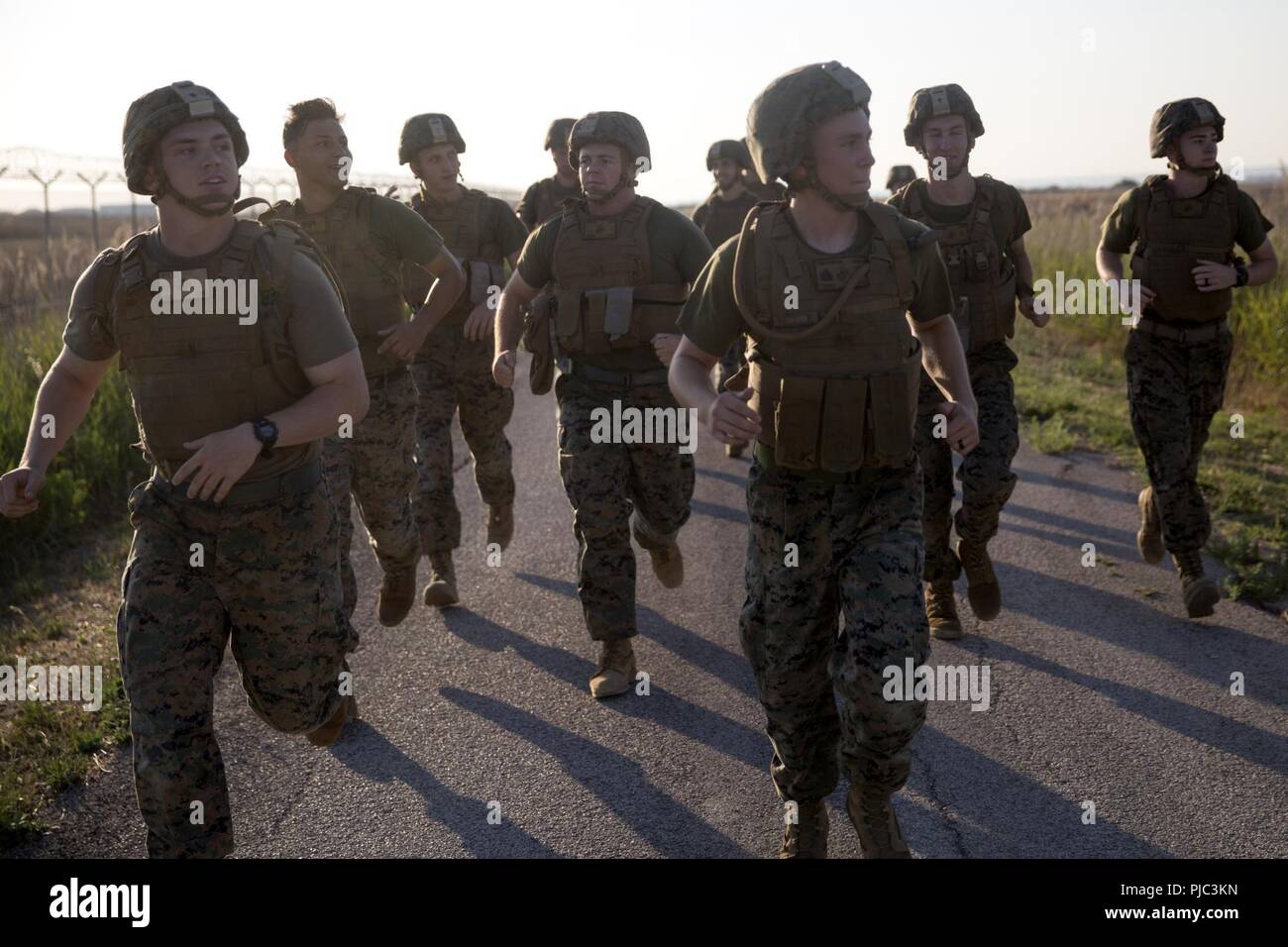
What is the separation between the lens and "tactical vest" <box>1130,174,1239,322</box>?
6.61 meters

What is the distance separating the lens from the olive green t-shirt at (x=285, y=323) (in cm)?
386

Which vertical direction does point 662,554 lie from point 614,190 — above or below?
below

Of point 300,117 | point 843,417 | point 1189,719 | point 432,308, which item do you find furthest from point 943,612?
point 300,117

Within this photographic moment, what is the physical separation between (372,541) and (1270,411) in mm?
8586

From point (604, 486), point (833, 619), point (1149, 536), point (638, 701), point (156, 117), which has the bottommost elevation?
point (638, 701)

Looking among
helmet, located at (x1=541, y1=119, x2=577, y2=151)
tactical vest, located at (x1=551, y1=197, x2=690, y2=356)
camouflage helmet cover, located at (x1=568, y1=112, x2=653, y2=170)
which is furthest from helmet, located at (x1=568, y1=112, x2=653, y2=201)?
helmet, located at (x1=541, y1=119, x2=577, y2=151)

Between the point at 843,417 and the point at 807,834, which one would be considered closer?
the point at 843,417

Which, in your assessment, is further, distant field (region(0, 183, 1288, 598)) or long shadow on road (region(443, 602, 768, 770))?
distant field (region(0, 183, 1288, 598))

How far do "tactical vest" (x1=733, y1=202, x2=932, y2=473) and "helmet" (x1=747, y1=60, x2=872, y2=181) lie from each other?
8.9 inches

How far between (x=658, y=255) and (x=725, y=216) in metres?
5.46

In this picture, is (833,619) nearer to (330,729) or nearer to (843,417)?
(843,417)

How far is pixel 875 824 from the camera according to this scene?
402 cm

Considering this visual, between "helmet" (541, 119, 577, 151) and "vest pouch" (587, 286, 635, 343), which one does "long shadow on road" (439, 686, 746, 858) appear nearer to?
"vest pouch" (587, 286, 635, 343)
